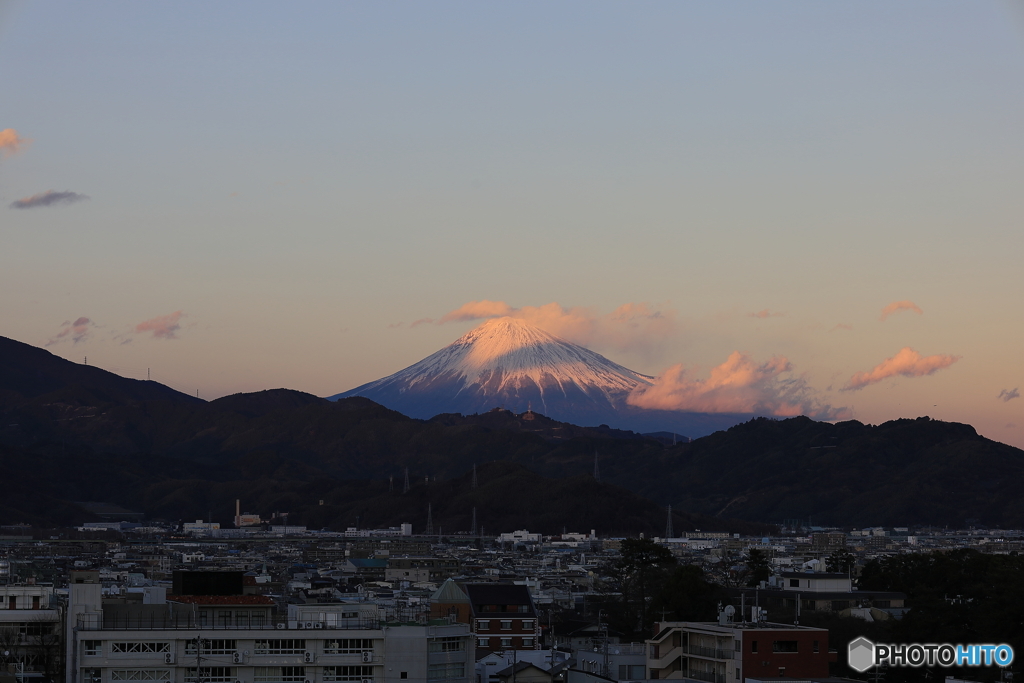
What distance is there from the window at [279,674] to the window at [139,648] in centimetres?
230

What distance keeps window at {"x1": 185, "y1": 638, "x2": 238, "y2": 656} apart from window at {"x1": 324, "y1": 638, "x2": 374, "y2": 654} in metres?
2.30

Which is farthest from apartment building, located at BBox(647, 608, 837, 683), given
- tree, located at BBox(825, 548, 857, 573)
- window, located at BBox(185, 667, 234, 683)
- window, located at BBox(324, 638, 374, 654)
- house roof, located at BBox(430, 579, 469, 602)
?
tree, located at BBox(825, 548, 857, 573)

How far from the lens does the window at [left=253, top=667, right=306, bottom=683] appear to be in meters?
38.9

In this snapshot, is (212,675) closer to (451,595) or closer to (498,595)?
(451,595)

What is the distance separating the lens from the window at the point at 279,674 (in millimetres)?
38906

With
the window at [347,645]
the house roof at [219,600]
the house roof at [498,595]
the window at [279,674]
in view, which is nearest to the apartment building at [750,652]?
the window at [347,645]

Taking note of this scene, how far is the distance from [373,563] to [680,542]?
198 ft

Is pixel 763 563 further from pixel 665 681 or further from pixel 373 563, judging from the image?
pixel 373 563

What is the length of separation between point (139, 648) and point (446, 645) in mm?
7763

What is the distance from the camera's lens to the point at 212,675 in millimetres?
38625

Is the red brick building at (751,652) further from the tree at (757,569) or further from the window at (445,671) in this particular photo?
the tree at (757,569)

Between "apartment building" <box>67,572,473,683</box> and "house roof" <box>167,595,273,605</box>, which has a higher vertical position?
"house roof" <box>167,595,273,605</box>

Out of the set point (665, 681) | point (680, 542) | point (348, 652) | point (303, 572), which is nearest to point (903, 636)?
point (665, 681)

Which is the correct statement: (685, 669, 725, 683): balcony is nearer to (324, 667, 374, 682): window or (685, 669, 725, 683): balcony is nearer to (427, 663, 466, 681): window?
(427, 663, 466, 681): window
